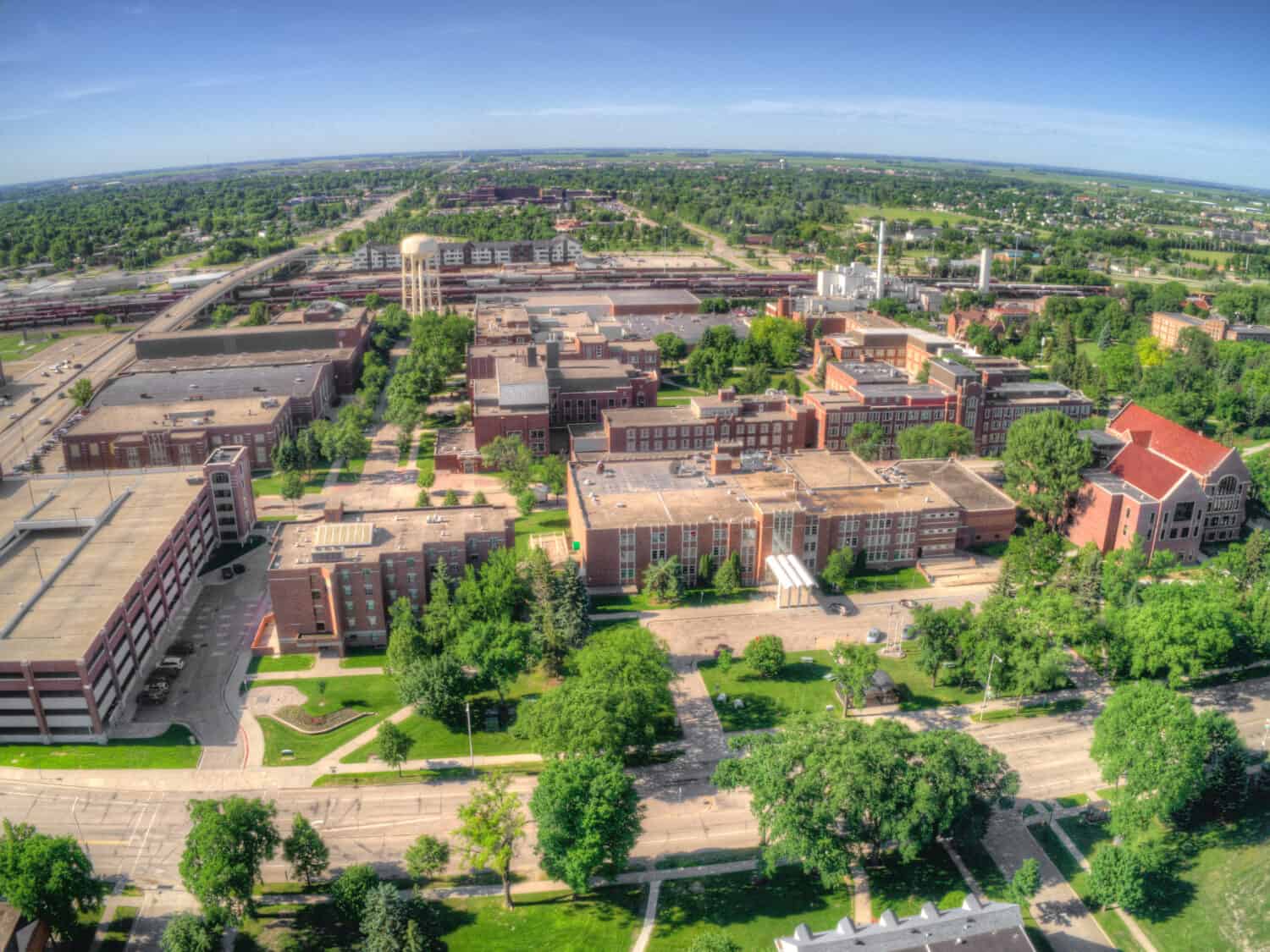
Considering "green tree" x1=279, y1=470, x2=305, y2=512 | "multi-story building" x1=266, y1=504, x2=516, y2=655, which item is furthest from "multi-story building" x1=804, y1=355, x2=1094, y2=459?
"green tree" x1=279, y1=470, x2=305, y2=512

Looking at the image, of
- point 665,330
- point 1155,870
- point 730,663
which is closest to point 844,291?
point 665,330

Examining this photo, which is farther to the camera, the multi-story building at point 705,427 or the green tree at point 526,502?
the multi-story building at point 705,427

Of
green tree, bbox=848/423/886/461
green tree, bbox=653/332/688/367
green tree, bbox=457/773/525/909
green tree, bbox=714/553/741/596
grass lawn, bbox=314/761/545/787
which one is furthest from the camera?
green tree, bbox=653/332/688/367

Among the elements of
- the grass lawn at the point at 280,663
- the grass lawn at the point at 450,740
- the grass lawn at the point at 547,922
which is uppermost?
the grass lawn at the point at 280,663

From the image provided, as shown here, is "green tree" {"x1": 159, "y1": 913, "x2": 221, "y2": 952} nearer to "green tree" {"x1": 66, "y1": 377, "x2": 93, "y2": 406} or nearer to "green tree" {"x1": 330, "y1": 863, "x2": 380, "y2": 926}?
"green tree" {"x1": 330, "y1": 863, "x2": 380, "y2": 926}

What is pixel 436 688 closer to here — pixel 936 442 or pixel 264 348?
pixel 936 442

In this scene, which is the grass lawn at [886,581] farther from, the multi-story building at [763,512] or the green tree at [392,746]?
the green tree at [392,746]

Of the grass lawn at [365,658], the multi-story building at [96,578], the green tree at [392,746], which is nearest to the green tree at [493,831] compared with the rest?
the green tree at [392,746]
